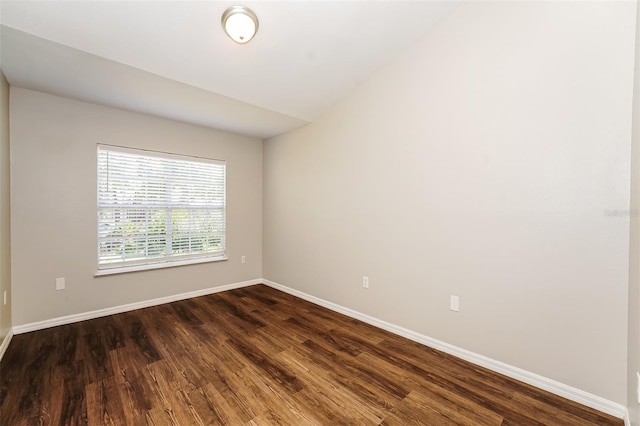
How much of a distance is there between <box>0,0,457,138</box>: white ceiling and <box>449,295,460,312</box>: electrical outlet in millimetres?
2389

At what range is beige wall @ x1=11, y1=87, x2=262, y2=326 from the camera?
263cm

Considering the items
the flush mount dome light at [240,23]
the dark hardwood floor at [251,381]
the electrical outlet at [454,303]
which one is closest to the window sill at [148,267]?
Result: the dark hardwood floor at [251,381]

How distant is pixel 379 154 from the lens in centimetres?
286

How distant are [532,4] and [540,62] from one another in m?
0.44

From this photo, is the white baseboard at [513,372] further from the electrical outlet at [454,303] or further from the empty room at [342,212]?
the electrical outlet at [454,303]

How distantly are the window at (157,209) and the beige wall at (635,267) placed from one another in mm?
4155

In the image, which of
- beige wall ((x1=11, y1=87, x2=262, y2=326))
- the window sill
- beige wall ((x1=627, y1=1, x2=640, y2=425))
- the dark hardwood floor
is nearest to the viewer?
beige wall ((x1=627, y1=1, x2=640, y2=425))

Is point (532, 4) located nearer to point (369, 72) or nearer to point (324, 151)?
A: point (369, 72)

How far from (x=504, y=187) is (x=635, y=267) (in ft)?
2.73

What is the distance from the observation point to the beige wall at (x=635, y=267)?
136 cm

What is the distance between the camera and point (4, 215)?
2.37m

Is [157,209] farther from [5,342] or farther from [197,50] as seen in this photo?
[197,50]

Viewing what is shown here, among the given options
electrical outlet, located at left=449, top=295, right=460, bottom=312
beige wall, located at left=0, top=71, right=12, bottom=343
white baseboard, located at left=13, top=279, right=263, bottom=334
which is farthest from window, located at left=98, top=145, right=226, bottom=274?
electrical outlet, located at left=449, top=295, right=460, bottom=312

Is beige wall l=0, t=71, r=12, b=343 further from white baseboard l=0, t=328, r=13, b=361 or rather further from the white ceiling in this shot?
the white ceiling
